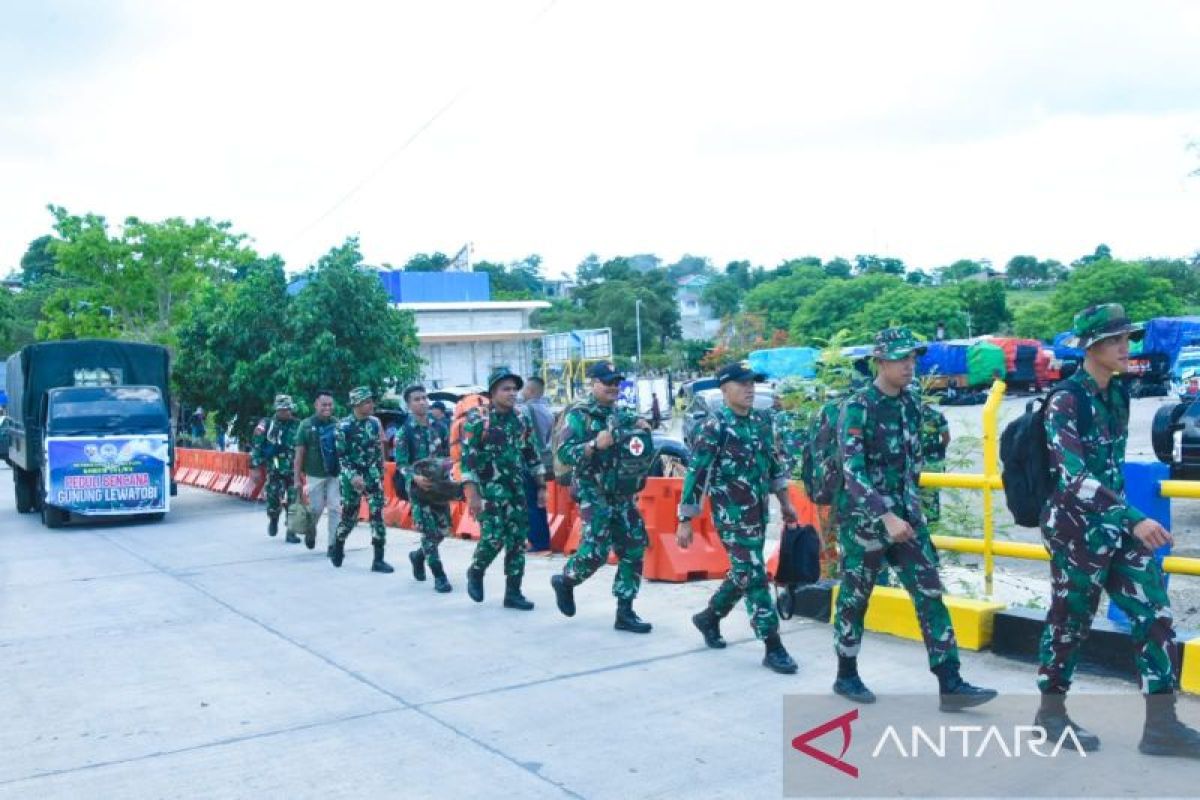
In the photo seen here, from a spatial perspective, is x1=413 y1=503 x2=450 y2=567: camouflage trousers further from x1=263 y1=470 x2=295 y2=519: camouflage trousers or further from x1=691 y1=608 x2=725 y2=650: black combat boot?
x1=263 y1=470 x2=295 y2=519: camouflage trousers

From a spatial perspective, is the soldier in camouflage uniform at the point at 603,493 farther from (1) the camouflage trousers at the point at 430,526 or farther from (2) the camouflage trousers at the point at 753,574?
(1) the camouflage trousers at the point at 430,526

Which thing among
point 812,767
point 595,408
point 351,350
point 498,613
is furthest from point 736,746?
point 351,350

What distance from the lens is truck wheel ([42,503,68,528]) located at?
56.2ft

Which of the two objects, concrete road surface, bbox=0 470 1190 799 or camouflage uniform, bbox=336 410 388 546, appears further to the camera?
camouflage uniform, bbox=336 410 388 546

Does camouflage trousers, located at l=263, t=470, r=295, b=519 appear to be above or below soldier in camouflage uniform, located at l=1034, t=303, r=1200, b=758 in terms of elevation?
below

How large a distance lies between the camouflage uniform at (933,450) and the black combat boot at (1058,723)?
241cm

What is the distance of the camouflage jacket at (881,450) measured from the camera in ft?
18.2

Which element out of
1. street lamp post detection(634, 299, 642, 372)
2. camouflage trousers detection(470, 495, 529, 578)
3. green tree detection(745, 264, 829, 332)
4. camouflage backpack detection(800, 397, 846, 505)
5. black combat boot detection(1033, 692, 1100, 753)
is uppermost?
green tree detection(745, 264, 829, 332)

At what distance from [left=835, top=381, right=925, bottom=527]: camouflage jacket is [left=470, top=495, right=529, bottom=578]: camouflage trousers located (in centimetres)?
362

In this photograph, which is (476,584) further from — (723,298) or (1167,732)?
(723,298)

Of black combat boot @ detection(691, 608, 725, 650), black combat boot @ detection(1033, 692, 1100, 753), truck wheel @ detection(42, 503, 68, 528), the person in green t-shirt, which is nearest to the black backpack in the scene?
black combat boot @ detection(1033, 692, 1100, 753)

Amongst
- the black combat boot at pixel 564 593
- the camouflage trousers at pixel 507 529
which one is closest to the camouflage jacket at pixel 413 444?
the camouflage trousers at pixel 507 529

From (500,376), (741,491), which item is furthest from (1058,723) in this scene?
(500,376)

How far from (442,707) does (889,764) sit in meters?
2.41
